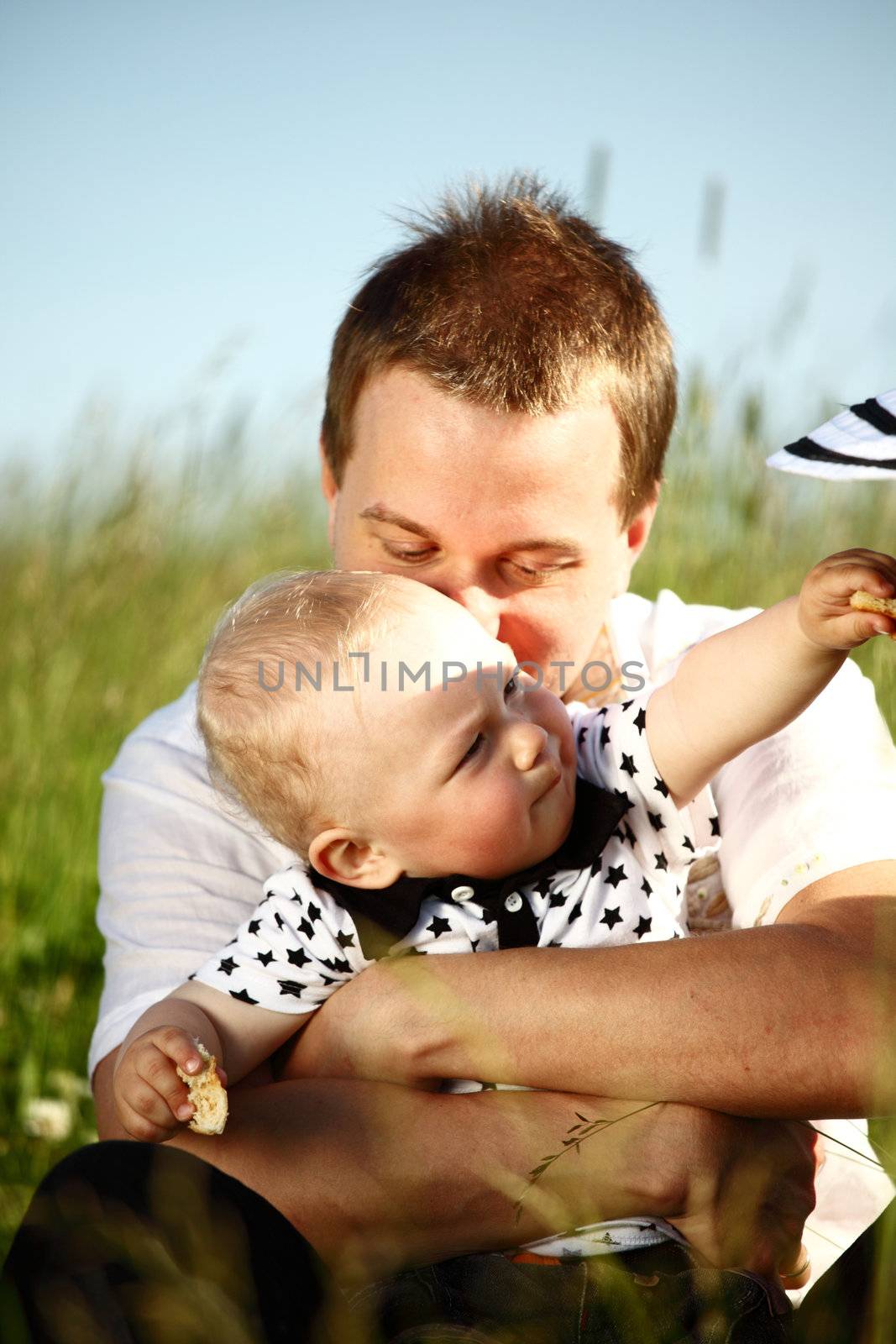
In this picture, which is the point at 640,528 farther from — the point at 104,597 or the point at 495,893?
the point at 104,597

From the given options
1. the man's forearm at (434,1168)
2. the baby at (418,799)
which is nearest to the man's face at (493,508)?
the baby at (418,799)

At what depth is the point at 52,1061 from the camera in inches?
110

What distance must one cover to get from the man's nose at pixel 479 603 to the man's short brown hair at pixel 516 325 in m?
0.30

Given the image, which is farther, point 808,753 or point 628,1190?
point 808,753

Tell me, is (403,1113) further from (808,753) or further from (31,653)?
(31,653)

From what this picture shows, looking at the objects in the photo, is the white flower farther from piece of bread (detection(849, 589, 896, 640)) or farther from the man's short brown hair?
piece of bread (detection(849, 589, 896, 640))

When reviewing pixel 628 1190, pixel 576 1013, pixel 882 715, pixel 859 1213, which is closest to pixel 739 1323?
pixel 628 1190

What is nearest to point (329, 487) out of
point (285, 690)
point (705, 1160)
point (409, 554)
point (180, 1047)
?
point (409, 554)

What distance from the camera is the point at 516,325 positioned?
80.2 inches

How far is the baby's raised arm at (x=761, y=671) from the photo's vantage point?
53.5 inches

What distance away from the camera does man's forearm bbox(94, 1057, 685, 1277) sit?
144 cm

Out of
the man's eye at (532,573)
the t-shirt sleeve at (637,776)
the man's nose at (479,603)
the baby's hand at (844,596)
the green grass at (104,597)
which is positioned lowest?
the green grass at (104,597)

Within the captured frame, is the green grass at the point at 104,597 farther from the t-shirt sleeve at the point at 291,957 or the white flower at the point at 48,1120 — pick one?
the t-shirt sleeve at the point at 291,957

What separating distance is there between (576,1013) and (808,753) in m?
0.59
